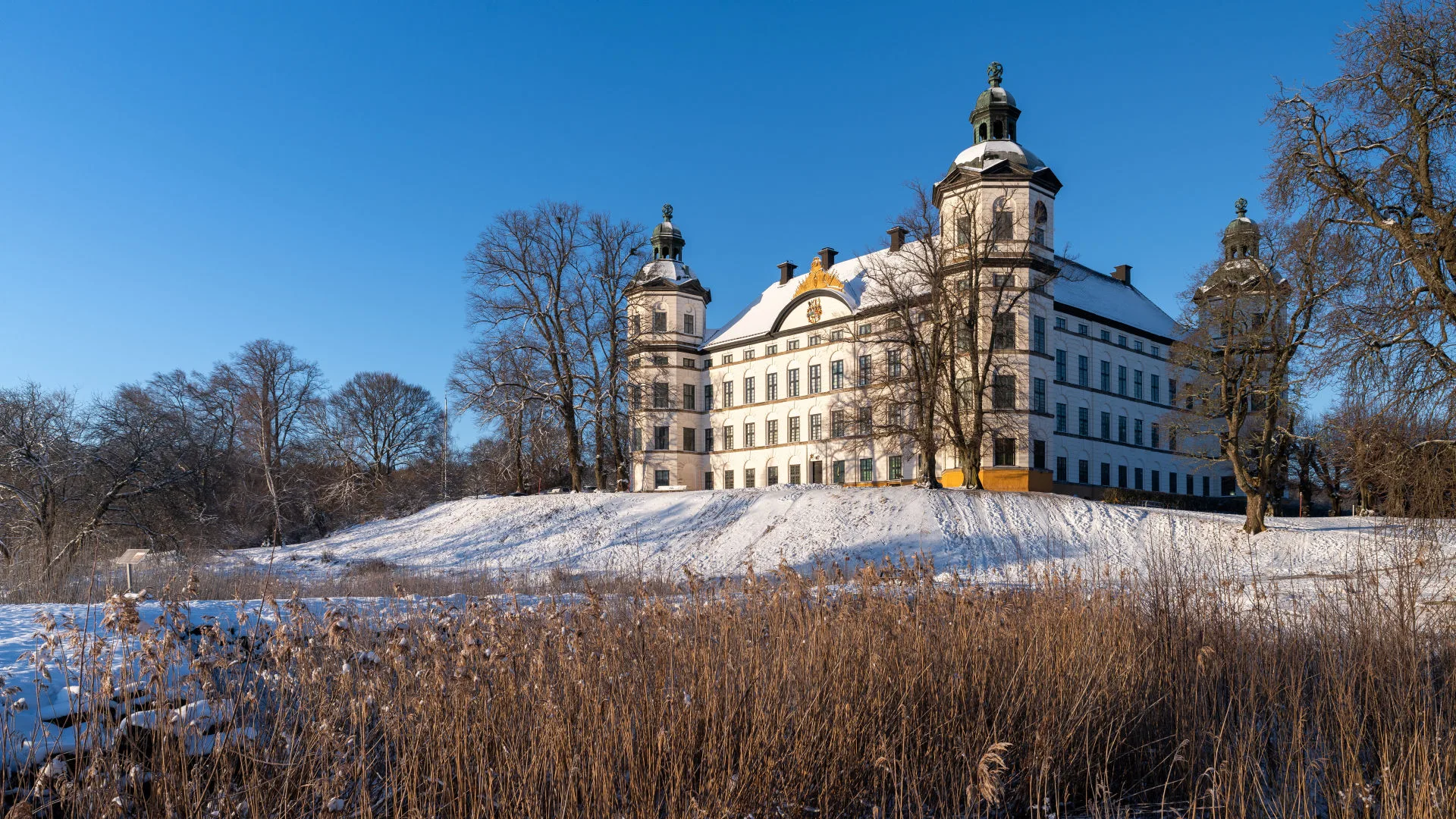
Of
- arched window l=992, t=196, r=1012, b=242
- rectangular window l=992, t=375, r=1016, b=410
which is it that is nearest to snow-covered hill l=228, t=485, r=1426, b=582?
rectangular window l=992, t=375, r=1016, b=410

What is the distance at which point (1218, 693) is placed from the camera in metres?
6.63

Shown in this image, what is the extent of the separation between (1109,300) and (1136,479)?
11.6 m

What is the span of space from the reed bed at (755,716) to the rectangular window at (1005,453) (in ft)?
120

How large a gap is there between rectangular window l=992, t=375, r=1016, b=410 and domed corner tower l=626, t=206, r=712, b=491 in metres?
21.1

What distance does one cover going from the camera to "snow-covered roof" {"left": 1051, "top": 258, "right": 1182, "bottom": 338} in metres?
53.6

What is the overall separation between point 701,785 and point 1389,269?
16392 mm

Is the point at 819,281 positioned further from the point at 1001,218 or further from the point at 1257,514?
the point at 1257,514

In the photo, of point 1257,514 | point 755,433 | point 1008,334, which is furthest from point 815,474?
point 1257,514

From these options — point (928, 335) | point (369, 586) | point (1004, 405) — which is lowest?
point (369, 586)

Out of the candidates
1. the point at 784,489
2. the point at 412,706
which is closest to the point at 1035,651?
the point at 412,706

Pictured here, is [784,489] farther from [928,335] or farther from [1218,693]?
[1218,693]

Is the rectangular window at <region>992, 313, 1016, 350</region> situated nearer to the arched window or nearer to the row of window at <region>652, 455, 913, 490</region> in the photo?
the arched window

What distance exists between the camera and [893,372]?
49.3m

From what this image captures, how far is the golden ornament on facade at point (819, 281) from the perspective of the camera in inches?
2120
